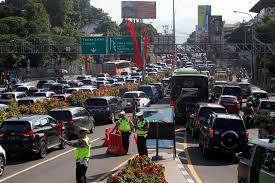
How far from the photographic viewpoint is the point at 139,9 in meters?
151

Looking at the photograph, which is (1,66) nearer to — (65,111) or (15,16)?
(15,16)

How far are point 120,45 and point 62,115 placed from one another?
4034cm

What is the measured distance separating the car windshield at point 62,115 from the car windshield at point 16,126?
626 centimetres

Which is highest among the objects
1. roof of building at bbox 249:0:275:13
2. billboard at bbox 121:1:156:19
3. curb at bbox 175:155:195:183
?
billboard at bbox 121:1:156:19

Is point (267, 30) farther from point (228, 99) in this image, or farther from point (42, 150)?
point (42, 150)

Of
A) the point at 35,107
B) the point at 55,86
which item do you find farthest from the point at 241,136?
the point at 55,86

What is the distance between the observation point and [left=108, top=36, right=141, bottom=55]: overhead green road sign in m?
66.6

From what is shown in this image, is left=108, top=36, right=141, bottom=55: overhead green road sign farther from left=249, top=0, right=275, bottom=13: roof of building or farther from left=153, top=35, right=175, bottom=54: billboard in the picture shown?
left=249, top=0, right=275, bottom=13: roof of building

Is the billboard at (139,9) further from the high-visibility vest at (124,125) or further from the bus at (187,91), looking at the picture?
the high-visibility vest at (124,125)

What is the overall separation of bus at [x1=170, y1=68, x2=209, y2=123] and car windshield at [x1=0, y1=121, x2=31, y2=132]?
612 inches

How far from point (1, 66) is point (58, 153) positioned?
62.1m

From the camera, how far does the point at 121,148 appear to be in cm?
Answer: 2184

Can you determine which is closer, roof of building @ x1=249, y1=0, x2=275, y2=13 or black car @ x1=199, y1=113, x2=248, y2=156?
black car @ x1=199, y1=113, x2=248, y2=156

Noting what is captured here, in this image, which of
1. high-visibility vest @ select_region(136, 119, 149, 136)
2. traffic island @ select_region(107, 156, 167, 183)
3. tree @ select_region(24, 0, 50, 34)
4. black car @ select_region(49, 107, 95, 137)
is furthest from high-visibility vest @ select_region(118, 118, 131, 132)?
tree @ select_region(24, 0, 50, 34)
